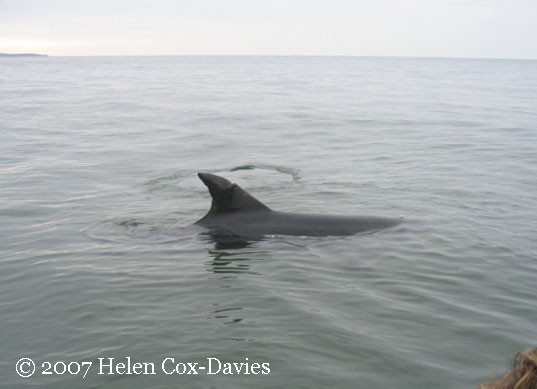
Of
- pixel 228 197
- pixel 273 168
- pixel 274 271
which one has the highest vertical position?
pixel 228 197

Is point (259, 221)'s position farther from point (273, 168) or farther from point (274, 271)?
point (273, 168)

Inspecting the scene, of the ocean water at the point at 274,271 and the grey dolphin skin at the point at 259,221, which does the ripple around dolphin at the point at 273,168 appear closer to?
the ocean water at the point at 274,271

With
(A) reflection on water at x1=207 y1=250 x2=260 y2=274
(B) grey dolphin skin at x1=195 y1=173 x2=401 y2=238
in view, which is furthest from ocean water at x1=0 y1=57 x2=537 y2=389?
(B) grey dolphin skin at x1=195 y1=173 x2=401 y2=238

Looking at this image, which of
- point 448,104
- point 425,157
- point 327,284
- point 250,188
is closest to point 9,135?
point 250,188

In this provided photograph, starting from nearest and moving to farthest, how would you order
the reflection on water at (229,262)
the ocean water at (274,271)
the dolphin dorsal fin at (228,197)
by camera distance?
1. the ocean water at (274,271)
2. the reflection on water at (229,262)
3. the dolphin dorsal fin at (228,197)

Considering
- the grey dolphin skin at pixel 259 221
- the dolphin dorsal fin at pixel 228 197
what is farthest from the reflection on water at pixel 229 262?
the dolphin dorsal fin at pixel 228 197

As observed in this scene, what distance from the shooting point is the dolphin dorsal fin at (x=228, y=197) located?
425 inches

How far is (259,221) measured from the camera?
11.3 meters

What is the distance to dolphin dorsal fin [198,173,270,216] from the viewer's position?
10789mm

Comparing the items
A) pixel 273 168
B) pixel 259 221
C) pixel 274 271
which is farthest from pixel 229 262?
pixel 273 168

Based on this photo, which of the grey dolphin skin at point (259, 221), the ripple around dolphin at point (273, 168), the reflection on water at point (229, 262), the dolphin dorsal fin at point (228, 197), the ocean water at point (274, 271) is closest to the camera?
the ocean water at point (274, 271)

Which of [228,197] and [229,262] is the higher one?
[228,197]

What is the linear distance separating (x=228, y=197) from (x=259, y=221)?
769 mm

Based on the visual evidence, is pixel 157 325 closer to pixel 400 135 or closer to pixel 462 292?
pixel 462 292
